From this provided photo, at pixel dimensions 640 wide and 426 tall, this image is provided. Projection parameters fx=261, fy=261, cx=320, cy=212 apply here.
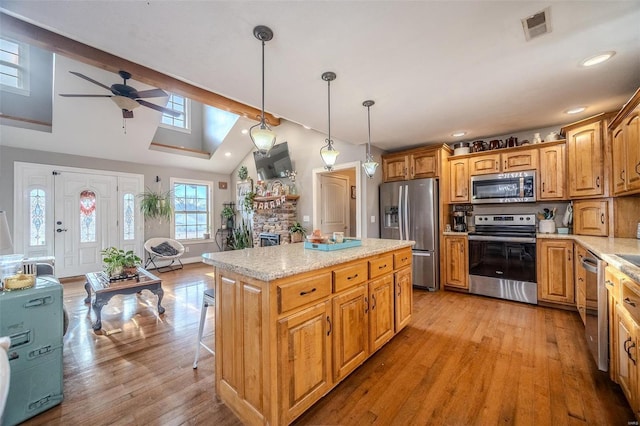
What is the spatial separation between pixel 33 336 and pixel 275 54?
98.7 inches

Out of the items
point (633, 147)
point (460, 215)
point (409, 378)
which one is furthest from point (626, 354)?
point (460, 215)

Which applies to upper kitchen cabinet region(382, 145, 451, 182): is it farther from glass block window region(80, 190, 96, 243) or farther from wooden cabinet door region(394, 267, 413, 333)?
glass block window region(80, 190, 96, 243)

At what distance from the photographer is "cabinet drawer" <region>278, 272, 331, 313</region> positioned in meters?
1.43

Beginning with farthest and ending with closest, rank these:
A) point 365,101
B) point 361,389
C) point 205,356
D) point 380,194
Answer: point 380,194, point 365,101, point 205,356, point 361,389

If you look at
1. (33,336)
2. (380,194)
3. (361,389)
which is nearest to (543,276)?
(380,194)

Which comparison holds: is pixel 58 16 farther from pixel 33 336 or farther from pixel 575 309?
pixel 575 309

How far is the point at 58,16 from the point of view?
161 centimetres

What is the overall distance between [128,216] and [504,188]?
721 cm

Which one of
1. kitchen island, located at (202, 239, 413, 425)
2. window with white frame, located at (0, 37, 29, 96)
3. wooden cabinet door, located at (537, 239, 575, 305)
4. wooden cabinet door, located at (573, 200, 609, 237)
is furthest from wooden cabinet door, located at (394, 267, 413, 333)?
window with white frame, located at (0, 37, 29, 96)

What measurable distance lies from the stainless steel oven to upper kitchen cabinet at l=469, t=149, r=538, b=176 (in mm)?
675

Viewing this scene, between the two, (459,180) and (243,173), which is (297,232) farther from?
(459,180)

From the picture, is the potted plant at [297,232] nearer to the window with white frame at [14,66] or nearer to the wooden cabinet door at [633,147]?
the wooden cabinet door at [633,147]

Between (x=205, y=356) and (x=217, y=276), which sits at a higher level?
(x=217, y=276)

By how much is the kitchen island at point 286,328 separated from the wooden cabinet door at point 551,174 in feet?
9.98
